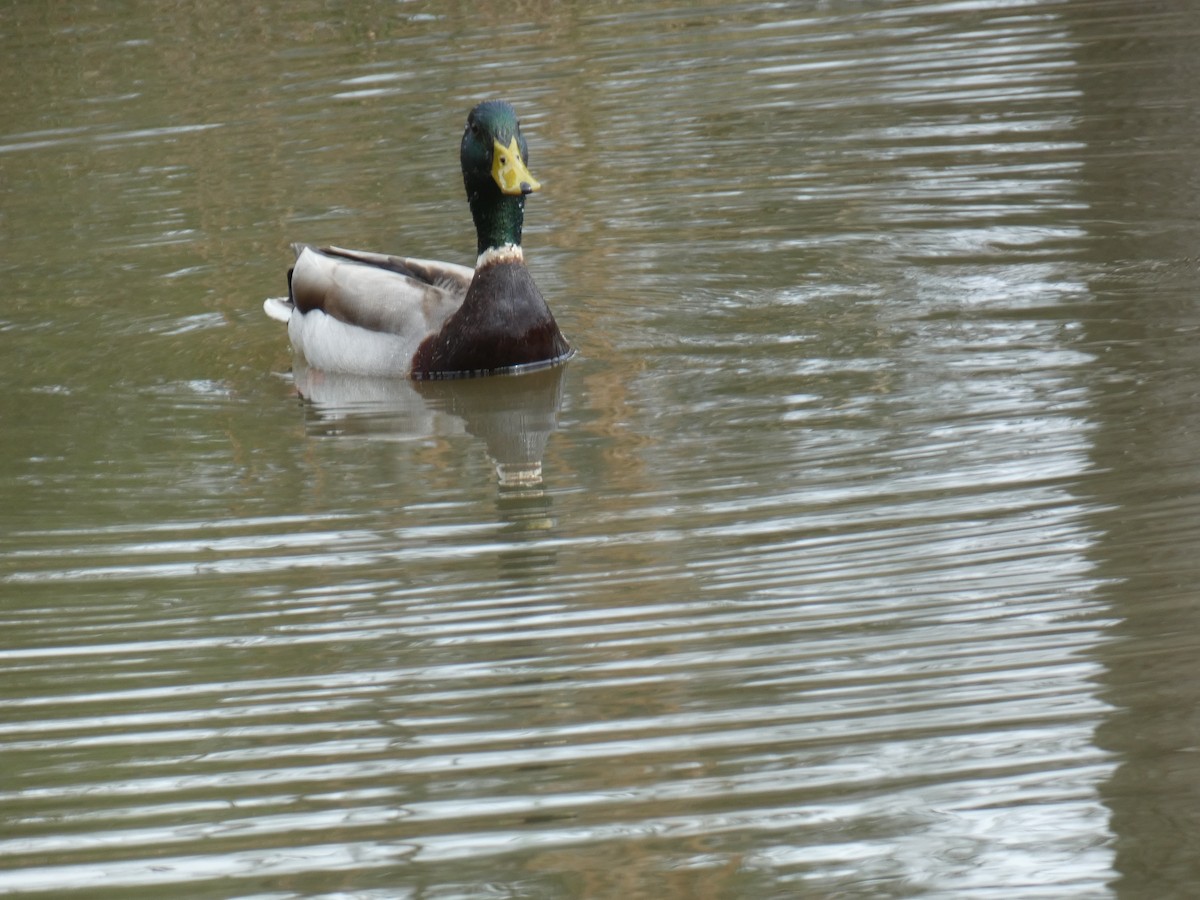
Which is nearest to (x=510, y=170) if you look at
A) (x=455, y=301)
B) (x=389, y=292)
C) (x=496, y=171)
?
(x=496, y=171)

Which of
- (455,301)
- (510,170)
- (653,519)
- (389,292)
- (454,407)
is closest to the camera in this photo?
(653,519)

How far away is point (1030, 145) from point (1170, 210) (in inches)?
74.0

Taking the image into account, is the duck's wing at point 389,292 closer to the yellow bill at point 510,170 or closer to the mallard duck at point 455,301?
the mallard duck at point 455,301

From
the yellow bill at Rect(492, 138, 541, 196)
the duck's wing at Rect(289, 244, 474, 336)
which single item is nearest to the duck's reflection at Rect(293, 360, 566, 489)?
the duck's wing at Rect(289, 244, 474, 336)

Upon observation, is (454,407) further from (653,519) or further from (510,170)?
(653,519)

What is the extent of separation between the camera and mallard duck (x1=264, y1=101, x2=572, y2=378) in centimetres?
930

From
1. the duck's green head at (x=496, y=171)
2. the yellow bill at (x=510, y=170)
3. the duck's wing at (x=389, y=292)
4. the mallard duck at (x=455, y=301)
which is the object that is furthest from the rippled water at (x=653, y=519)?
the yellow bill at (x=510, y=170)

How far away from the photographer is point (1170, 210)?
34.6 feet

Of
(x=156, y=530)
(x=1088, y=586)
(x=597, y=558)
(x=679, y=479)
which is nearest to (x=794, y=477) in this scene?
(x=679, y=479)

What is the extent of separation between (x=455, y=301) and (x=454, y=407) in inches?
29.7

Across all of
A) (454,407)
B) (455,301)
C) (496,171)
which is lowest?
(454,407)

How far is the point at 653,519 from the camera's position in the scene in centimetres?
684

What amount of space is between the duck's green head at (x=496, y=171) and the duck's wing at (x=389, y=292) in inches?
14.4

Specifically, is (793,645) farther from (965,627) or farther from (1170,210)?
(1170,210)
